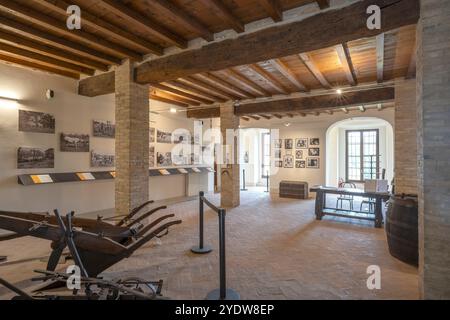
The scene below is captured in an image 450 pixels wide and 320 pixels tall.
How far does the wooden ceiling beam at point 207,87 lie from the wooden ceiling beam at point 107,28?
4.83ft

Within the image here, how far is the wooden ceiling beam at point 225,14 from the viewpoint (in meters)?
3.17

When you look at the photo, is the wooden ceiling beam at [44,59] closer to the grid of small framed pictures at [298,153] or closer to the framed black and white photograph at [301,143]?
the grid of small framed pictures at [298,153]

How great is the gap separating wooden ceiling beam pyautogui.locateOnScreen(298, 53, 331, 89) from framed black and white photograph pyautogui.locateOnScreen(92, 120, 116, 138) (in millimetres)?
5416

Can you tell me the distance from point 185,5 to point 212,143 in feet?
26.2

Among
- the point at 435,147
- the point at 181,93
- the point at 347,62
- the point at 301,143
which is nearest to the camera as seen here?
the point at 435,147

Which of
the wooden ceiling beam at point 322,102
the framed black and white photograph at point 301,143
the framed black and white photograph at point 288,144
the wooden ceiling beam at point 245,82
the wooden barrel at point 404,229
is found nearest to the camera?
the wooden barrel at point 404,229

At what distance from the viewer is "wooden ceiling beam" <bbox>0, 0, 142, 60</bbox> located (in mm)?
3264

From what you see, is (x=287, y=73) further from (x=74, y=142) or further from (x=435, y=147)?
(x=74, y=142)

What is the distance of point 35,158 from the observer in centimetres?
555

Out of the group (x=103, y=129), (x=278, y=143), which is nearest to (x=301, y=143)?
(x=278, y=143)

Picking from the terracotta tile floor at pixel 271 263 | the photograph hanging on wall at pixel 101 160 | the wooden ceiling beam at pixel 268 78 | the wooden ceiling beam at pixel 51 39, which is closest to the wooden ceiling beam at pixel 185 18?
the wooden ceiling beam at pixel 268 78

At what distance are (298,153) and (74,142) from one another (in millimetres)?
8233

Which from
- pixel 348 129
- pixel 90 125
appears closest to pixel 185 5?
pixel 90 125
